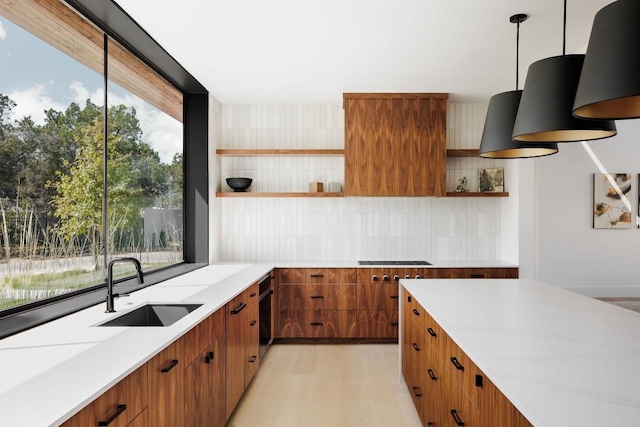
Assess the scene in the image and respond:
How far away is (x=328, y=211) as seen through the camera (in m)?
4.83

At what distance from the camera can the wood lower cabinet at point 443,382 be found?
4.44 feet

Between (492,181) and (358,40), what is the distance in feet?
8.34

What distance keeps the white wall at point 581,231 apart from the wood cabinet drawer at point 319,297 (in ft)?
7.41

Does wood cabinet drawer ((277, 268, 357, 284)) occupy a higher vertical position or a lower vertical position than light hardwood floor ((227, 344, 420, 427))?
higher

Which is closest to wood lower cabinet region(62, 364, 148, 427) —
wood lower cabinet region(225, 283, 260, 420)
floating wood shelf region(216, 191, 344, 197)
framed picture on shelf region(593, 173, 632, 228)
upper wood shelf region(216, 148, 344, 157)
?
wood lower cabinet region(225, 283, 260, 420)

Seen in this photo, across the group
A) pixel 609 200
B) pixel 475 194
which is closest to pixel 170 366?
pixel 475 194

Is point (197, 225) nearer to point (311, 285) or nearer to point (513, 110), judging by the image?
point (311, 285)

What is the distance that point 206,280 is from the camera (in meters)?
3.32

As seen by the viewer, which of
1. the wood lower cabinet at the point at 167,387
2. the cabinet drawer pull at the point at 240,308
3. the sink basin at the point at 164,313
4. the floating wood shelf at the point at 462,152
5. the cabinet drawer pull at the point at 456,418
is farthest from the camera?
the floating wood shelf at the point at 462,152

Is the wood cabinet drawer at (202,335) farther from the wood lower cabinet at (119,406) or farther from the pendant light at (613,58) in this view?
the pendant light at (613,58)

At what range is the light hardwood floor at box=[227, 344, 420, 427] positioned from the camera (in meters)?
2.76

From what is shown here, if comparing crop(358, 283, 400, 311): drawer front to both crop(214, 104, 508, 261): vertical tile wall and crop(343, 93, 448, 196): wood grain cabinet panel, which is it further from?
crop(343, 93, 448, 196): wood grain cabinet panel

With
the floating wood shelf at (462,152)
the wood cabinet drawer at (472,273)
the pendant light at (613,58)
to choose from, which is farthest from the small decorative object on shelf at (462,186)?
the pendant light at (613,58)

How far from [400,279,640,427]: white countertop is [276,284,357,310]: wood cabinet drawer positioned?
5.49 ft
